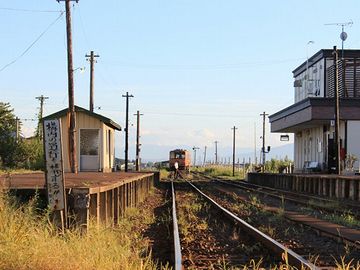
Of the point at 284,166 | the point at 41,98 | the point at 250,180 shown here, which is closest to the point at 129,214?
the point at 250,180

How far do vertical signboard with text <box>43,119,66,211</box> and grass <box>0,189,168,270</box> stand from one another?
0.30 metres

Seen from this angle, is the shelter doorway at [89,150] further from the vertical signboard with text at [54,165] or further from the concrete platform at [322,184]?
the vertical signboard with text at [54,165]

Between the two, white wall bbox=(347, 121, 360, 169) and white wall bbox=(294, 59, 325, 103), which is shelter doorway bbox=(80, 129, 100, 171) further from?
white wall bbox=(294, 59, 325, 103)

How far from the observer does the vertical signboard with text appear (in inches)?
365

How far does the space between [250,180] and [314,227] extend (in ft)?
130

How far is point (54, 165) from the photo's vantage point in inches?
366

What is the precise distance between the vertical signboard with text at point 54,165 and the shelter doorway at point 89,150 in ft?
75.3

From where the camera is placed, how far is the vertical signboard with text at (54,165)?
9266 millimetres

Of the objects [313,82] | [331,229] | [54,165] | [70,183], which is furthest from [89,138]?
[313,82]

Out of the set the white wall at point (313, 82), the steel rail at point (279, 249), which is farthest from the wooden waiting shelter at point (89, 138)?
the white wall at point (313, 82)

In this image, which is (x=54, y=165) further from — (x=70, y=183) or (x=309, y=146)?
(x=309, y=146)

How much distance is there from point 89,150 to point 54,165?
76.6ft

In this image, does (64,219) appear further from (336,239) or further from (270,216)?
(270,216)

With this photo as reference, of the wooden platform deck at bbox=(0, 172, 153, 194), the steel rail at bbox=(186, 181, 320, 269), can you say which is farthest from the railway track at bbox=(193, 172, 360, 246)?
the wooden platform deck at bbox=(0, 172, 153, 194)
